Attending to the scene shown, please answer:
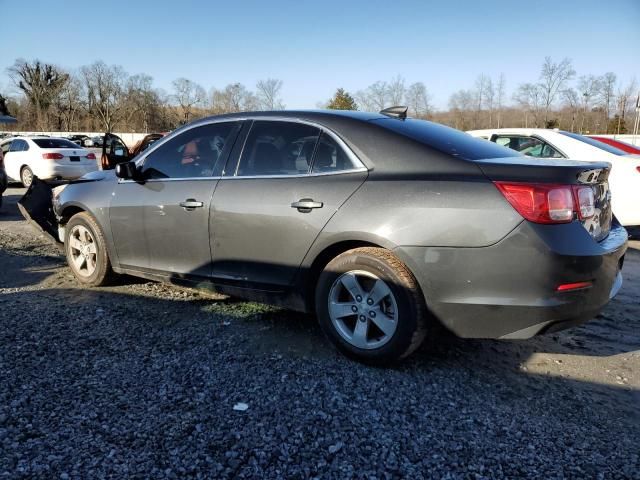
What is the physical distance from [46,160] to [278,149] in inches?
485

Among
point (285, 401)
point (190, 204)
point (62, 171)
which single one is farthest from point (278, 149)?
point (62, 171)

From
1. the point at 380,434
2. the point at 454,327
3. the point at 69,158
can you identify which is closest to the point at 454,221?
the point at 454,327

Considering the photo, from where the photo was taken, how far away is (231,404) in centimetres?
264

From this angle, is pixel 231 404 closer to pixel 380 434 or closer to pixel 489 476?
pixel 380 434

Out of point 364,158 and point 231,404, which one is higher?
point 364,158

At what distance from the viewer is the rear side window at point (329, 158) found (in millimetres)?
3209

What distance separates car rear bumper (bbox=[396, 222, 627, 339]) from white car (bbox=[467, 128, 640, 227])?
14.3 feet

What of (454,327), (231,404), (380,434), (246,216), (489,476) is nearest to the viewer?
(489,476)

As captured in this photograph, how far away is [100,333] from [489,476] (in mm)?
2772

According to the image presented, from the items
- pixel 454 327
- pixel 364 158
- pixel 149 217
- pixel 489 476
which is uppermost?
pixel 364 158

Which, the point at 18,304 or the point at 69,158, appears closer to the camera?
the point at 18,304

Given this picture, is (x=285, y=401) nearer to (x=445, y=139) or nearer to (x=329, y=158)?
(x=329, y=158)

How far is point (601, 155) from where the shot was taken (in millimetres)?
6891

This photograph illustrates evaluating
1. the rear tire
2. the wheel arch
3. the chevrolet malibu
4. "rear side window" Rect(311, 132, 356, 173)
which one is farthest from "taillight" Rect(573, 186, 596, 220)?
the rear tire
